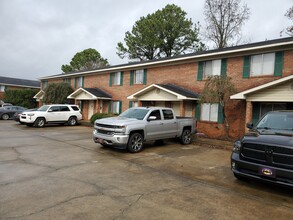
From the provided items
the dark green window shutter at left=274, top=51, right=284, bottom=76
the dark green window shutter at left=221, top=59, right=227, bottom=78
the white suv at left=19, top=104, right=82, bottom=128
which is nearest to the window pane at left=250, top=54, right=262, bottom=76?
the dark green window shutter at left=274, top=51, right=284, bottom=76

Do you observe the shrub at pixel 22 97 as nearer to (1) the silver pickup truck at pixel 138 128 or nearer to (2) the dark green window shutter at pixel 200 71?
(2) the dark green window shutter at pixel 200 71

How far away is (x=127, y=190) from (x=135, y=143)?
418cm

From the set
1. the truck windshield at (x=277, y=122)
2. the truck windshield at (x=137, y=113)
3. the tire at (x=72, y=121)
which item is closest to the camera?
the truck windshield at (x=277, y=122)

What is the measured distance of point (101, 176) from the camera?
603 cm

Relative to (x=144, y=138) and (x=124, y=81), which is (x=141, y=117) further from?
(x=124, y=81)

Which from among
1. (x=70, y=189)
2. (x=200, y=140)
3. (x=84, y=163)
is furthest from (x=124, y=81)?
(x=70, y=189)

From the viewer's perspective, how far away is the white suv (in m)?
17.5

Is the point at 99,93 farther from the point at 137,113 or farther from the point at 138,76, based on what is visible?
the point at 137,113

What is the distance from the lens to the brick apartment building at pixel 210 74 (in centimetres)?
1189

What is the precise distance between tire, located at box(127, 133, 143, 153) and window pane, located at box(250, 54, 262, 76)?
803 cm

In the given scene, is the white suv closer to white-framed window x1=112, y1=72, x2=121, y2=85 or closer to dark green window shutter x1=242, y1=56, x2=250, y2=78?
white-framed window x1=112, y1=72, x2=121, y2=85

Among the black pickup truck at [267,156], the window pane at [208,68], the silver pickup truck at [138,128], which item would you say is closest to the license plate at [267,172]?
the black pickup truck at [267,156]

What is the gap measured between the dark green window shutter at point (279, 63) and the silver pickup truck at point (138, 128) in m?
5.49

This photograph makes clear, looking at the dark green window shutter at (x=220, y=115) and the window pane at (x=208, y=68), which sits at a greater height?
the window pane at (x=208, y=68)
